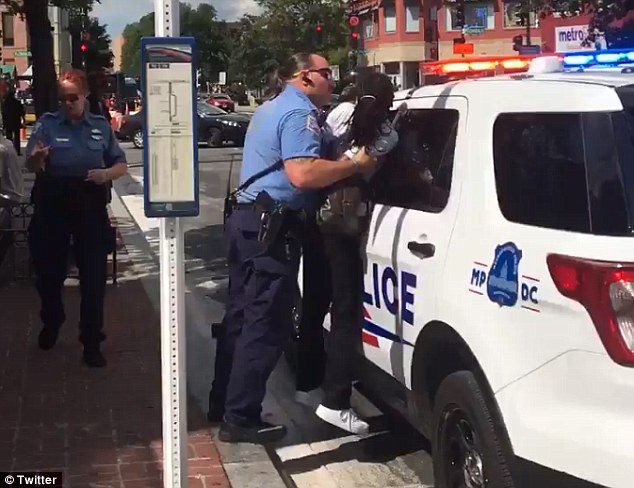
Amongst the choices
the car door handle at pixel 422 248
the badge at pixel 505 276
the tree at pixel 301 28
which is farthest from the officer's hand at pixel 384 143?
the tree at pixel 301 28

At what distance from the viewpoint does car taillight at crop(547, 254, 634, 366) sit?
2.98 metres

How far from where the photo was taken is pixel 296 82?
4891 millimetres

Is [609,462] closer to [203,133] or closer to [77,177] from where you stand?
[77,177]

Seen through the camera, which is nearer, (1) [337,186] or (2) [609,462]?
(2) [609,462]

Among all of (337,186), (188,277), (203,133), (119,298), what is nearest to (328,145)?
(337,186)

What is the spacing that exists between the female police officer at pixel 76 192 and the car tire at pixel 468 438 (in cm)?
305

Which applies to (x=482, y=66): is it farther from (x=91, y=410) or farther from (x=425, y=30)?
(x=425, y=30)

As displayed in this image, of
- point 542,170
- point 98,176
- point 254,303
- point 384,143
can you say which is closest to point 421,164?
point 384,143

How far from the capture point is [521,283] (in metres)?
3.33

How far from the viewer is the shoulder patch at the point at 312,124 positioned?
4.63m

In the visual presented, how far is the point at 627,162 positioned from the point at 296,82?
6.97 feet

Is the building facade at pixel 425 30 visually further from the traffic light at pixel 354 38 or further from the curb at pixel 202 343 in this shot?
the curb at pixel 202 343

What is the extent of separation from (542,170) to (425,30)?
6025 cm

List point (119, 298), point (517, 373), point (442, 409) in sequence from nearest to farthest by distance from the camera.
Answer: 1. point (517, 373)
2. point (442, 409)
3. point (119, 298)
